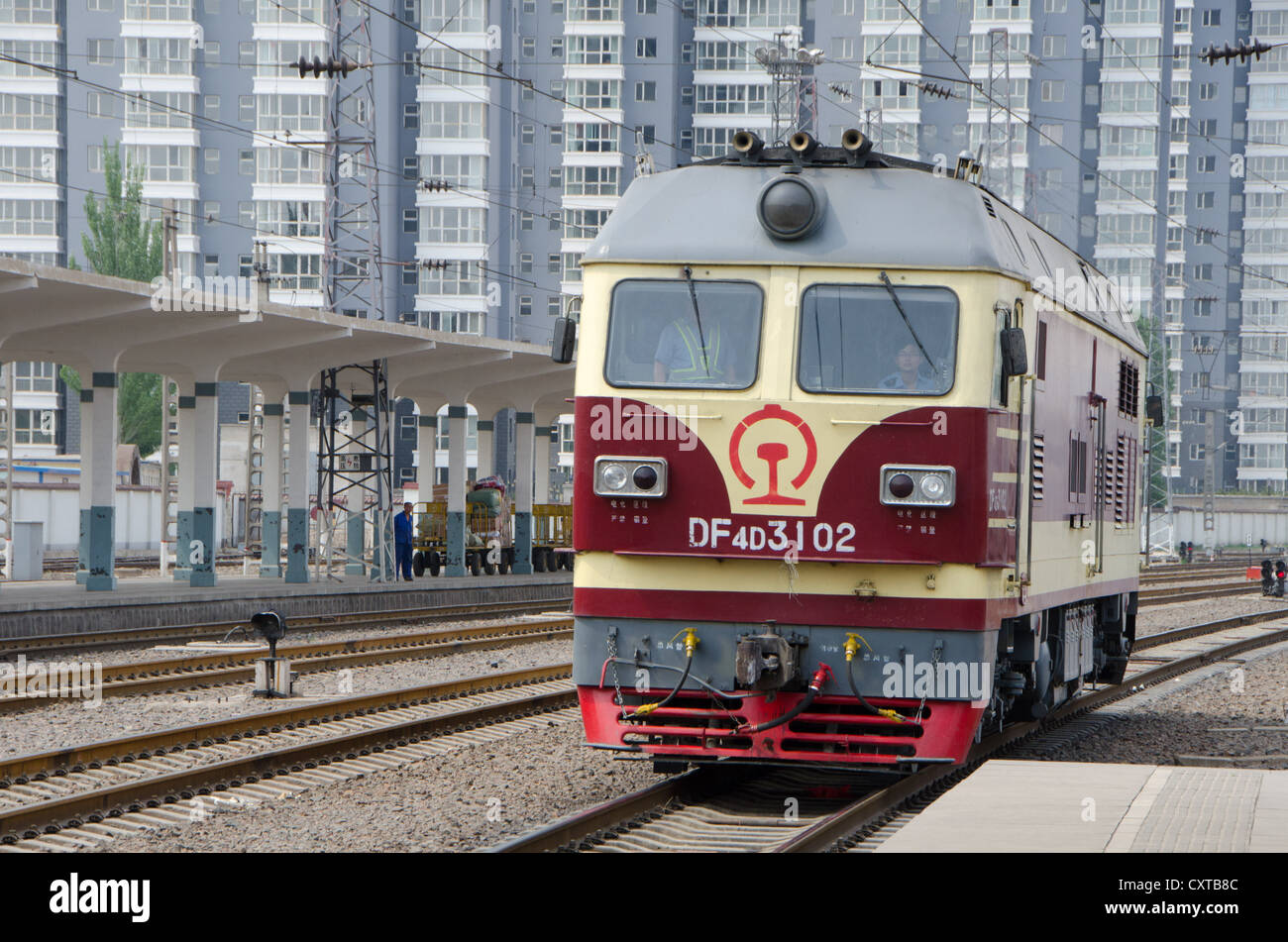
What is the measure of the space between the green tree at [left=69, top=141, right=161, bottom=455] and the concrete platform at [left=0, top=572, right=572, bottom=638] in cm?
3712

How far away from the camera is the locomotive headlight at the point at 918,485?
9562mm

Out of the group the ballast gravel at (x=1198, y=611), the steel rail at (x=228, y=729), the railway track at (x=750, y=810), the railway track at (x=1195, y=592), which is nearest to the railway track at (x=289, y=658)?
the steel rail at (x=228, y=729)

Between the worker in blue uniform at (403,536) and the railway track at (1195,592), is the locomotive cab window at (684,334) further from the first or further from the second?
the railway track at (1195,592)

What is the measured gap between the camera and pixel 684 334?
1005cm

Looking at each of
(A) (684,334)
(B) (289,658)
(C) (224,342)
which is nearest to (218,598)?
(C) (224,342)

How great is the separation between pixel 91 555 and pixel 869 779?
18.7 meters

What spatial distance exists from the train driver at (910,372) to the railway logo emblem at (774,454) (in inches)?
21.1

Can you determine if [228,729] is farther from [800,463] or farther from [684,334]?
[800,463]

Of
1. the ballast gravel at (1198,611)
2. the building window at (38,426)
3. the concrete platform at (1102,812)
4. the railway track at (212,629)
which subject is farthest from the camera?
the building window at (38,426)

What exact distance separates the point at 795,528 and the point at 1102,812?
2.61 metres

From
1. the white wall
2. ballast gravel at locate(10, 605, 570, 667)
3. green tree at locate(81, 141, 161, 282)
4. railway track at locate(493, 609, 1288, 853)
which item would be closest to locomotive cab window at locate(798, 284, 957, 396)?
railway track at locate(493, 609, 1288, 853)
